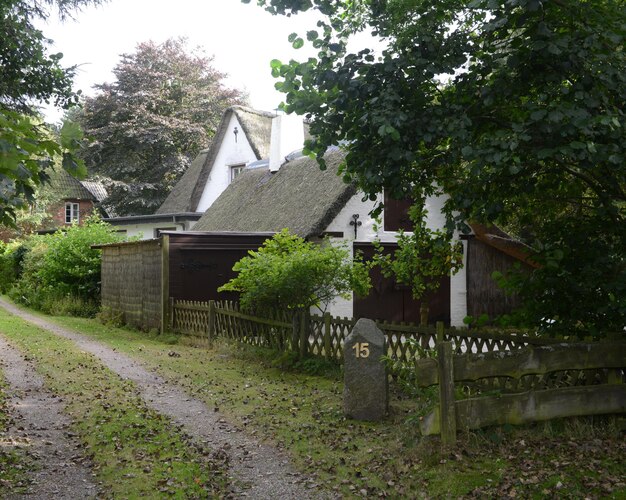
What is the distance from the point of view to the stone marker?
319 inches

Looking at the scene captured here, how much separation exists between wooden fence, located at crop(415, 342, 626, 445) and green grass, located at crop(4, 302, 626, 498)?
0.52ft

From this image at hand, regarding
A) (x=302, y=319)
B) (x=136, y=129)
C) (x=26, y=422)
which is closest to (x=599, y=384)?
(x=302, y=319)

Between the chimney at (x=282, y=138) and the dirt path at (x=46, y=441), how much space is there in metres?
14.5

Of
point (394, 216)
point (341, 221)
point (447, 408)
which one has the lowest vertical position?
point (447, 408)

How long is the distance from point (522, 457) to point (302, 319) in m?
5.71

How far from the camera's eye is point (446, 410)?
6602 mm

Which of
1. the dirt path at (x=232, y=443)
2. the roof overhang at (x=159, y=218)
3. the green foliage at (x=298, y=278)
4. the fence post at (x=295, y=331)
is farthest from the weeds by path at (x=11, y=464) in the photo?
the roof overhang at (x=159, y=218)

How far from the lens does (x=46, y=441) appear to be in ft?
24.5

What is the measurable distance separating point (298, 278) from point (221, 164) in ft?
71.7

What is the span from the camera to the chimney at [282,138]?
2422cm

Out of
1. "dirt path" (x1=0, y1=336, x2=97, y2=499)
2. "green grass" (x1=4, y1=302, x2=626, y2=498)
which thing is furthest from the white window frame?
"green grass" (x1=4, y1=302, x2=626, y2=498)

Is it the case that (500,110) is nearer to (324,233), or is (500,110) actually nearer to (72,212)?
(324,233)

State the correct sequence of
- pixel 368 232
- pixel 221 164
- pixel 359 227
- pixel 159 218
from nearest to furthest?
pixel 359 227 → pixel 368 232 → pixel 159 218 → pixel 221 164

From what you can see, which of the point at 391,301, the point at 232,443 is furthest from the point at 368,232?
the point at 232,443
